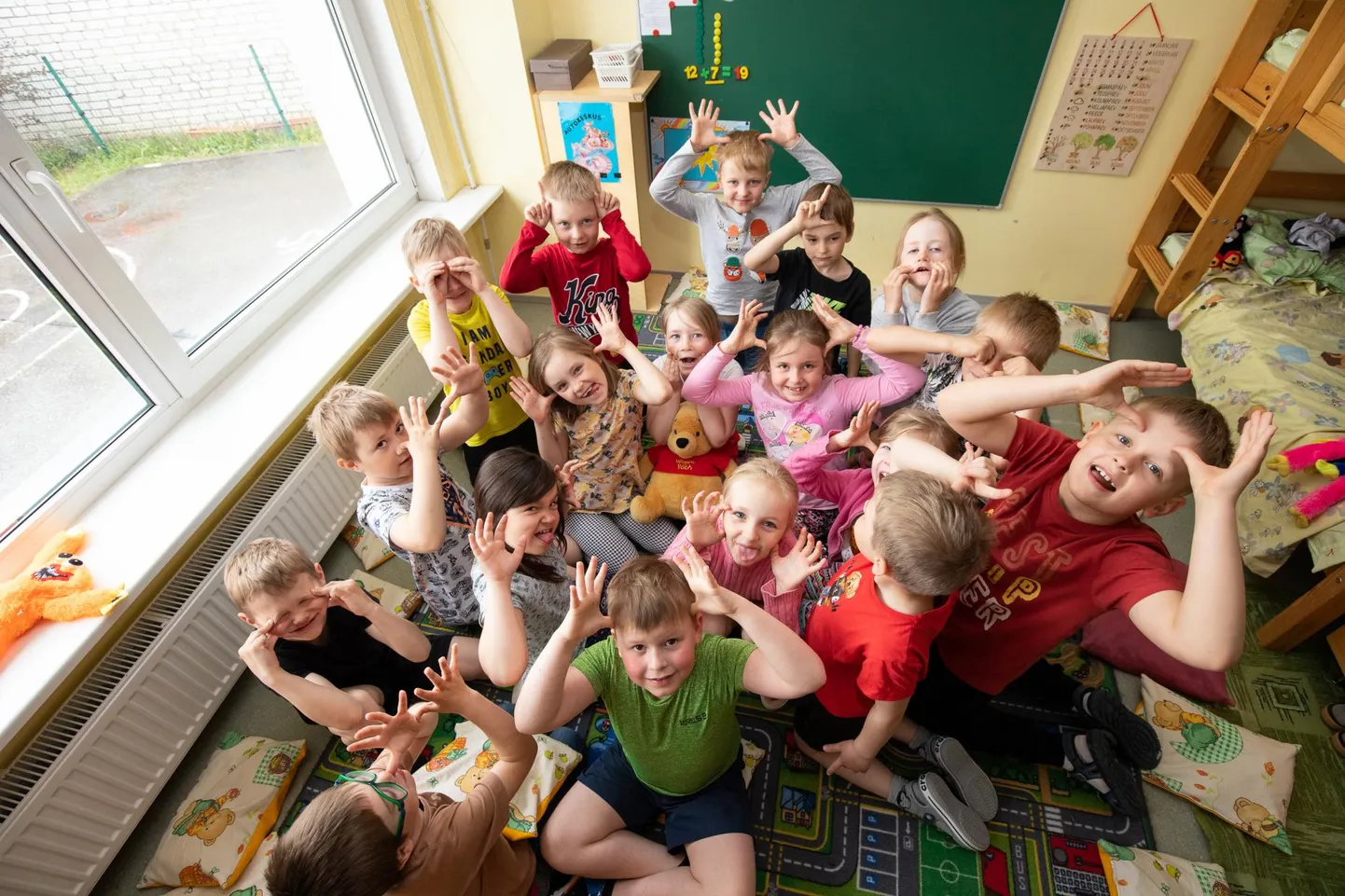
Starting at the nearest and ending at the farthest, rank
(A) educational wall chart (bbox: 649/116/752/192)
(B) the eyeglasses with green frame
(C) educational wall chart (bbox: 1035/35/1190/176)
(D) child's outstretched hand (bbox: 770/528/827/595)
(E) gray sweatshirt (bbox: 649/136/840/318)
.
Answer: (B) the eyeglasses with green frame
(D) child's outstretched hand (bbox: 770/528/827/595)
(E) gray sweatshirt (bbox: 649/136/840/318)
(C) educational wall chart (bbox: 1035/35/1190/176)
(A) educational wall chart (bbox: 649/116/752/192)

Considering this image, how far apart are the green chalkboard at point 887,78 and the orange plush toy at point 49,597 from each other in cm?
304

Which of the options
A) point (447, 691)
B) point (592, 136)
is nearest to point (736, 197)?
point (592, 136)

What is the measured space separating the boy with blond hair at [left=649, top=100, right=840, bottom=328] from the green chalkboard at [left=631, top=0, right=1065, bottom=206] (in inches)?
32.0

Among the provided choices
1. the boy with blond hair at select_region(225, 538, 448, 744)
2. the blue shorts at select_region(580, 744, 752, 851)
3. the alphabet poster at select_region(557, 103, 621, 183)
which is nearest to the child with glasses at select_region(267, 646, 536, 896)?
the blue shorts at select_region(580, 744, 752, 851)

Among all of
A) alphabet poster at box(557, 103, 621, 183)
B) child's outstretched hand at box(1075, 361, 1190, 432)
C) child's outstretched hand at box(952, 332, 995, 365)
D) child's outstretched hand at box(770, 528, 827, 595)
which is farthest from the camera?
alphabet poster at box(557, 103, 621, 183)

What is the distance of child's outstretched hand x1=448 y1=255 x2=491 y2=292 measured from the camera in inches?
80.2

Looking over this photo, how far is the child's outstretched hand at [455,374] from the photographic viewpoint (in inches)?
73.6

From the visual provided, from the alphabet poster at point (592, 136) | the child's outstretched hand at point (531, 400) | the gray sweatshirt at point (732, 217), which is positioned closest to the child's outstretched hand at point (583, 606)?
the child's outstretched hand at point (531, 400)

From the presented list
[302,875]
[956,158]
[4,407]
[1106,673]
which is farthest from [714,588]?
[956,158]

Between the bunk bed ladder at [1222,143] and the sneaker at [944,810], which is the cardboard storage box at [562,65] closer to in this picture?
the bunk bed ladder at [1222,143]

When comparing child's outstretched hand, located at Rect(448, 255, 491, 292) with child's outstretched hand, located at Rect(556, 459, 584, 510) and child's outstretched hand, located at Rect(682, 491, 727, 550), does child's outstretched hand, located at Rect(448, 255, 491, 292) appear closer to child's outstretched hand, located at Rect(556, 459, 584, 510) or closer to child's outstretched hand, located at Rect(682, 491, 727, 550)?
child's outstretched hand, located at Rect(556, 459, 584, 510)

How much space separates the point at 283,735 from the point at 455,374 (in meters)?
1.25

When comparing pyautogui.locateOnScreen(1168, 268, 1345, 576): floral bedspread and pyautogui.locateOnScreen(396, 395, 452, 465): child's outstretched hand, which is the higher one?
pyautogui.locateOnScreen(396, 395, 452, 465): child's outstretched hand

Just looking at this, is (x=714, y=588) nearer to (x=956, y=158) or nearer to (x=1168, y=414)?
(x=1168, y=414)
